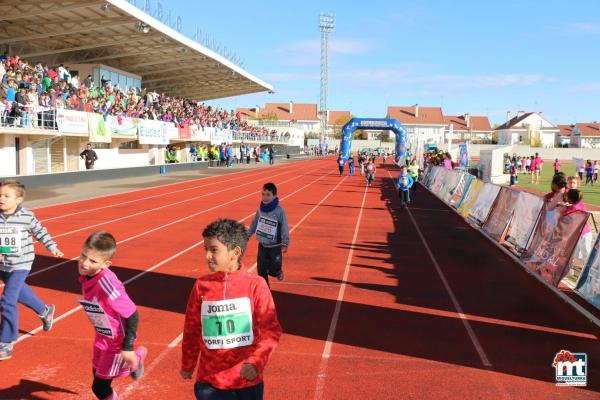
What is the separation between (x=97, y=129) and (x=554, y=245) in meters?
24.3

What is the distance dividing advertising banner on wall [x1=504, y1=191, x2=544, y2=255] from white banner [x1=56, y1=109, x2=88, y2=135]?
2045 cm

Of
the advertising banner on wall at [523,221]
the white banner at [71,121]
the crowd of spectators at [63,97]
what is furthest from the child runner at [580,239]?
the white banner at [71,121]

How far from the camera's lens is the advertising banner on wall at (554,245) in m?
7.70

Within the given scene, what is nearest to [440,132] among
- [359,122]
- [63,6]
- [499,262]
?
[359,122]

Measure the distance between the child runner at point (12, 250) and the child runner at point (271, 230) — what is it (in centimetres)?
252

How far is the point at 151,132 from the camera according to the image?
34.7m

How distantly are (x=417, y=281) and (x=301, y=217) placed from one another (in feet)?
25.9

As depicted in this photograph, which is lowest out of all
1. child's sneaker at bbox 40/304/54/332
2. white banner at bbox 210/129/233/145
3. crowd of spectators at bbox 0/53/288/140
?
child's sneaker at bbox 40/304/54/332

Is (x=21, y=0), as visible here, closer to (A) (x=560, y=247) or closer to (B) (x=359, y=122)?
(A) (x=560, y=247)

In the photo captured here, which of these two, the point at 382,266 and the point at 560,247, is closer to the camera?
the point at 560,247

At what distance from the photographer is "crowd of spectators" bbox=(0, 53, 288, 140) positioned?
878 inches

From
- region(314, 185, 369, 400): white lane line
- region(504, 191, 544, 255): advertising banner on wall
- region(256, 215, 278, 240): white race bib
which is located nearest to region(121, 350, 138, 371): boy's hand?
region(314, 185, 369, 400): white lane line

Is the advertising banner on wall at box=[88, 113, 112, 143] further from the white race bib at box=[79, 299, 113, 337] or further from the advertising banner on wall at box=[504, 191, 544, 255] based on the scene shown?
the white race bib at box=[79, 299, 113, 337]

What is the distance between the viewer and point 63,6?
25984mm
